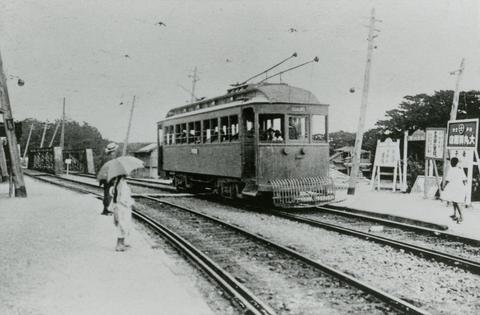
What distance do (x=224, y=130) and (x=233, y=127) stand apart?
0.60 m

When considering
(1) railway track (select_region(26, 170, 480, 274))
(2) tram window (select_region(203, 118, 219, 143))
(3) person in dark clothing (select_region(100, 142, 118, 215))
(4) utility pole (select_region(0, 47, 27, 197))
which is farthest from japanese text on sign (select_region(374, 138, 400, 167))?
(3) person in dark clothing (select_region(100, 142, 118, 215))

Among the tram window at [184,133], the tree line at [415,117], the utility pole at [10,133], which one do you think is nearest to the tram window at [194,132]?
the tram window at [184,133]

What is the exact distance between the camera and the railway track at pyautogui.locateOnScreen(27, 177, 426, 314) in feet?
16.2

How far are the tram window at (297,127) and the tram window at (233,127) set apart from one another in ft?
4.67

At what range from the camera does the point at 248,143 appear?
12.7m

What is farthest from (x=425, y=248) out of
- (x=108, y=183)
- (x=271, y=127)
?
(x=271, y=127)

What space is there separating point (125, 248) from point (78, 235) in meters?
1.74

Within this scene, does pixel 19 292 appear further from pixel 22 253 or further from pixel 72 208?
pixel 72 208

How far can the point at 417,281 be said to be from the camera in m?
5.95

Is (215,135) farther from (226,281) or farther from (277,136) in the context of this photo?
(226,281)

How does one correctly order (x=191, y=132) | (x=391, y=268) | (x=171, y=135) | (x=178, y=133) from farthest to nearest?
(x=171, y=135) < (x=178, y=133) < (x=191, y=132) < (x=391, y=268)

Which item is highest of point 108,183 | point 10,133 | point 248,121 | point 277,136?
point 248,121

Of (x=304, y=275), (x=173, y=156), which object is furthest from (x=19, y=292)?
(x=173, y=156)

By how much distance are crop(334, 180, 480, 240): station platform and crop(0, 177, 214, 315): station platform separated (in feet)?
17.3
